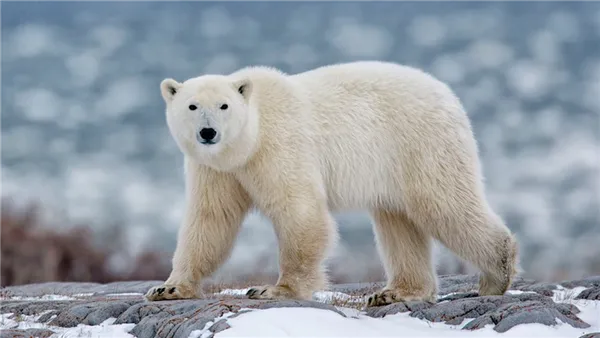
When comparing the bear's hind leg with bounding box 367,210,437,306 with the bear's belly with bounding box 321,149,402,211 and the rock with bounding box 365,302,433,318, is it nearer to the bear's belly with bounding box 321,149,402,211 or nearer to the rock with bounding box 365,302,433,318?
the bear's belly with bounding box 321,149,402,211

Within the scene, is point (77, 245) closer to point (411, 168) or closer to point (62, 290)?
point (62, 290)

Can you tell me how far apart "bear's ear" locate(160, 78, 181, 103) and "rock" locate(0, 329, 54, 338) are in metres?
2.62

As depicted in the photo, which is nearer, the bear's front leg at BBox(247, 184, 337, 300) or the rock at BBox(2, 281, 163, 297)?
the bear's front leg at BBox(247, 184, 337, 300)

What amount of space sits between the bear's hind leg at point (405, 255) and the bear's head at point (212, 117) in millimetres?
2244

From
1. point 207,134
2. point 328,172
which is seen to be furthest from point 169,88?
point 328,172

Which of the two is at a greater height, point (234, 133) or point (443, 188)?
point (234, 133)

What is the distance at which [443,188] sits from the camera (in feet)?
30.8

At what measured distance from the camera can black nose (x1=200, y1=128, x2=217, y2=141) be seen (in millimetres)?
8266

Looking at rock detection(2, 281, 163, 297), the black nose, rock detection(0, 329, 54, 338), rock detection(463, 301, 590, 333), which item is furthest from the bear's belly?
rock detection(2, 281, 163, 297)

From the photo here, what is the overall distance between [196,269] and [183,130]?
158 centimetres

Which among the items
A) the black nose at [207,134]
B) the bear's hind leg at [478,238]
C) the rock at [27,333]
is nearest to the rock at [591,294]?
the bear's hind leg at [478,238]

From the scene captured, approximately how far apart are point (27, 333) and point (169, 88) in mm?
2800

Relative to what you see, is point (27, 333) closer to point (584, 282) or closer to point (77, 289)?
point (77, 289)

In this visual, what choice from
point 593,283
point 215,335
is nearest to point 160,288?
point 215,335
